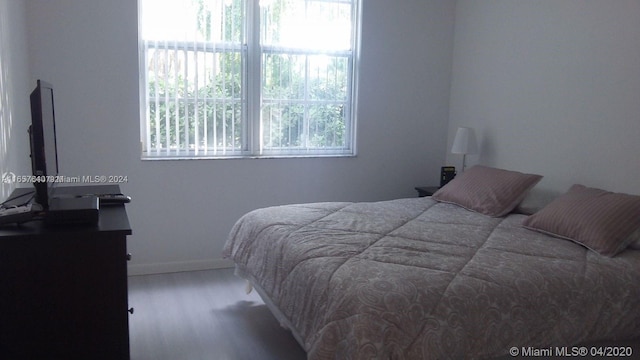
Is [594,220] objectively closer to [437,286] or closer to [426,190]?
[437,286]

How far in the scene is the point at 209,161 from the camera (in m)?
3.89

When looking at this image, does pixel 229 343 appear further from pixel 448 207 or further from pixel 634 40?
pixel 634 40

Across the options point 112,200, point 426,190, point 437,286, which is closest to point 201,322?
point 112,200

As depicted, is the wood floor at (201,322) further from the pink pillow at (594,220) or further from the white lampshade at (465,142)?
Answer: the white lampshade at (465,142)

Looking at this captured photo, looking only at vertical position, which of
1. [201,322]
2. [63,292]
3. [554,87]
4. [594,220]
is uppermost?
[554,87]

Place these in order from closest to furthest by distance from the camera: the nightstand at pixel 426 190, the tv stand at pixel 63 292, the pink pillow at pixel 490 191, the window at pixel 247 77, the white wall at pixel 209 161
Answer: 1. the tv stand at pixel 63 292
2. the pink pillow at pixel 490 191
3. the white wall at pixel 209 161
4. the window at pixel 247 77
5. the nightstand at pixel 426 190

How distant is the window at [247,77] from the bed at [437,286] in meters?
1.30

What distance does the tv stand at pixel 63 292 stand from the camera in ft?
5.94

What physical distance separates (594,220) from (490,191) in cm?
81

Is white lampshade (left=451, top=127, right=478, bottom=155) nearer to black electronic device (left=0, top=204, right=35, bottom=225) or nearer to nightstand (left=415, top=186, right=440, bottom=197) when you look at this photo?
nightstand (left=415, top=186, right=440, bottom=197)

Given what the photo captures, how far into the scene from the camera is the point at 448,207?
11.3ft

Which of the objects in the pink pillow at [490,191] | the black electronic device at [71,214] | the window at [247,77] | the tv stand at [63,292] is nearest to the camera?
the tv stand at [63,292]

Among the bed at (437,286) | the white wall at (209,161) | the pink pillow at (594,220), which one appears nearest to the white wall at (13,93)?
the white wall at (209,161)

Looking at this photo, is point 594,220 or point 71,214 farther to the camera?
point 594,220
